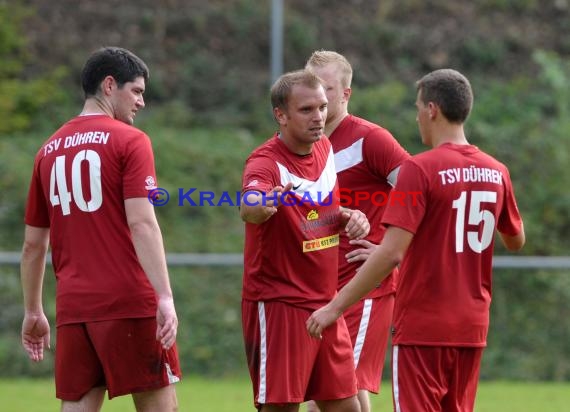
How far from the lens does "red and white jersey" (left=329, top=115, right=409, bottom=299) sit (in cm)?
645

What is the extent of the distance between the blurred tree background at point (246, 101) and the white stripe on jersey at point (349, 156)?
5.95m

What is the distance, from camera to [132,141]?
17.8ft

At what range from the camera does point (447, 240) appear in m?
5.11

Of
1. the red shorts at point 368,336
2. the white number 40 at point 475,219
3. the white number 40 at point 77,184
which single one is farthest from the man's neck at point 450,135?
the white number 40 at point 77,184

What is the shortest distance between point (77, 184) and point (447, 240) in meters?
1.98

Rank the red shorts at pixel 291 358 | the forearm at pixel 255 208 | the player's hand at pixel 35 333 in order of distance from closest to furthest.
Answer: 1. the forearm at pixel 255 208
2. the red shorts at pixel 291 358
3. the player's hand at pixel 35 333

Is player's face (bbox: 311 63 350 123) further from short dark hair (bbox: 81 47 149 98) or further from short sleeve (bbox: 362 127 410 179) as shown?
short dark hair (bbox: 81 47 149 98)

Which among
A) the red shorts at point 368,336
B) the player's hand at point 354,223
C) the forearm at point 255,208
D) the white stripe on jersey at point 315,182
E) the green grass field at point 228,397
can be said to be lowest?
the green grass field at point 228,397

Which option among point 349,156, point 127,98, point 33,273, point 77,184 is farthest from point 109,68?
point 349,156

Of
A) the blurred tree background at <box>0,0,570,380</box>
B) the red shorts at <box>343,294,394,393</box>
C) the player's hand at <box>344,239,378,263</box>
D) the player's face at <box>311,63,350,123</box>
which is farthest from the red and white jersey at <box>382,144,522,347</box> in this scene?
the blurred tree background at <box>0,0,570,380</box>

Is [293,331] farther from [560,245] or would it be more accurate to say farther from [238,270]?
[560,245]

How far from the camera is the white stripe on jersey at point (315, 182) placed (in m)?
5.56

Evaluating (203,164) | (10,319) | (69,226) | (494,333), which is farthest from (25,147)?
(69,226)

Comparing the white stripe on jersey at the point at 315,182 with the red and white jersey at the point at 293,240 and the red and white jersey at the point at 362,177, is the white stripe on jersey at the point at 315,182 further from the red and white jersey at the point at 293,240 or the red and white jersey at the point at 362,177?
the red and white jersey at the point at 362,177
